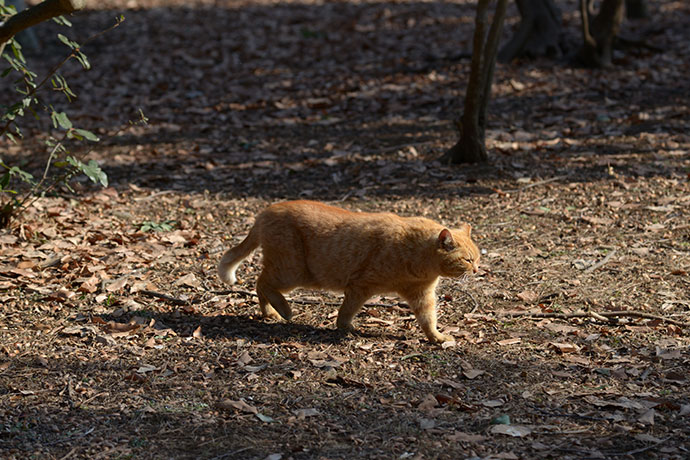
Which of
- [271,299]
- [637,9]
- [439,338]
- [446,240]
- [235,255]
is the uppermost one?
[637,9]

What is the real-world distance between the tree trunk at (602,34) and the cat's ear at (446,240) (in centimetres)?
858

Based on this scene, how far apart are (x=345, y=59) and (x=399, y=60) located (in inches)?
43.8

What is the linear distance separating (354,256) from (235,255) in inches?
41.0

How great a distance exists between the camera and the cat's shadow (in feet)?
18.7

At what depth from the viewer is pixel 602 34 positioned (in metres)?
13.0

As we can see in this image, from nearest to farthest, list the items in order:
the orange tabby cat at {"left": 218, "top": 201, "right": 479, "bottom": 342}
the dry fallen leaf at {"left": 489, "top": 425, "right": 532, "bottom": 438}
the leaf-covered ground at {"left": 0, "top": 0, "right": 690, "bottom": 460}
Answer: the dry fallen leaf at {"left": 489, "top": 425, "right": 532, "bottom": 438} → the leaf-covered ground at {"left": 0, "top": 0, "right": 690, "bottom": 460} → the orange tabby cat at {"left": 218, "top": 201, "right": 479, "bottom": 342}

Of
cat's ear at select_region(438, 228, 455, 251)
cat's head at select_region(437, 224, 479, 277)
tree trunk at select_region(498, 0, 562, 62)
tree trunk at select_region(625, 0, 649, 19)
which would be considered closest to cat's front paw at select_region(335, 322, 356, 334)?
cat's head at select_region(437, 224, 479, 277)

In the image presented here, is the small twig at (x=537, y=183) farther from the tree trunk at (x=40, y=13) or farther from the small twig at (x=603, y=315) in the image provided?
the tree trunk at (x=40, y=13)

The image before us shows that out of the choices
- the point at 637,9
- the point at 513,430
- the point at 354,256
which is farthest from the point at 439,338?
the point at 637,9

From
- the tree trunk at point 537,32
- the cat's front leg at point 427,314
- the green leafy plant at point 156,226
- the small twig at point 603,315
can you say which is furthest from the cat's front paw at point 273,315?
the tree trunk at point 537,32

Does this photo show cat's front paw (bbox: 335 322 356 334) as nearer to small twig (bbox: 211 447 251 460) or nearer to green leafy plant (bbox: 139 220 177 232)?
small twig (bbox: 211 447 251 460)

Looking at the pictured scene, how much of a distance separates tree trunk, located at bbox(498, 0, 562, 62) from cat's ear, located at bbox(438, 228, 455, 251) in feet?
29.8

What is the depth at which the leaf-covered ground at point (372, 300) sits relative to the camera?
4457 mm

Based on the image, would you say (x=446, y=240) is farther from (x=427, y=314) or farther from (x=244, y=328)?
(x=244, y=328)
